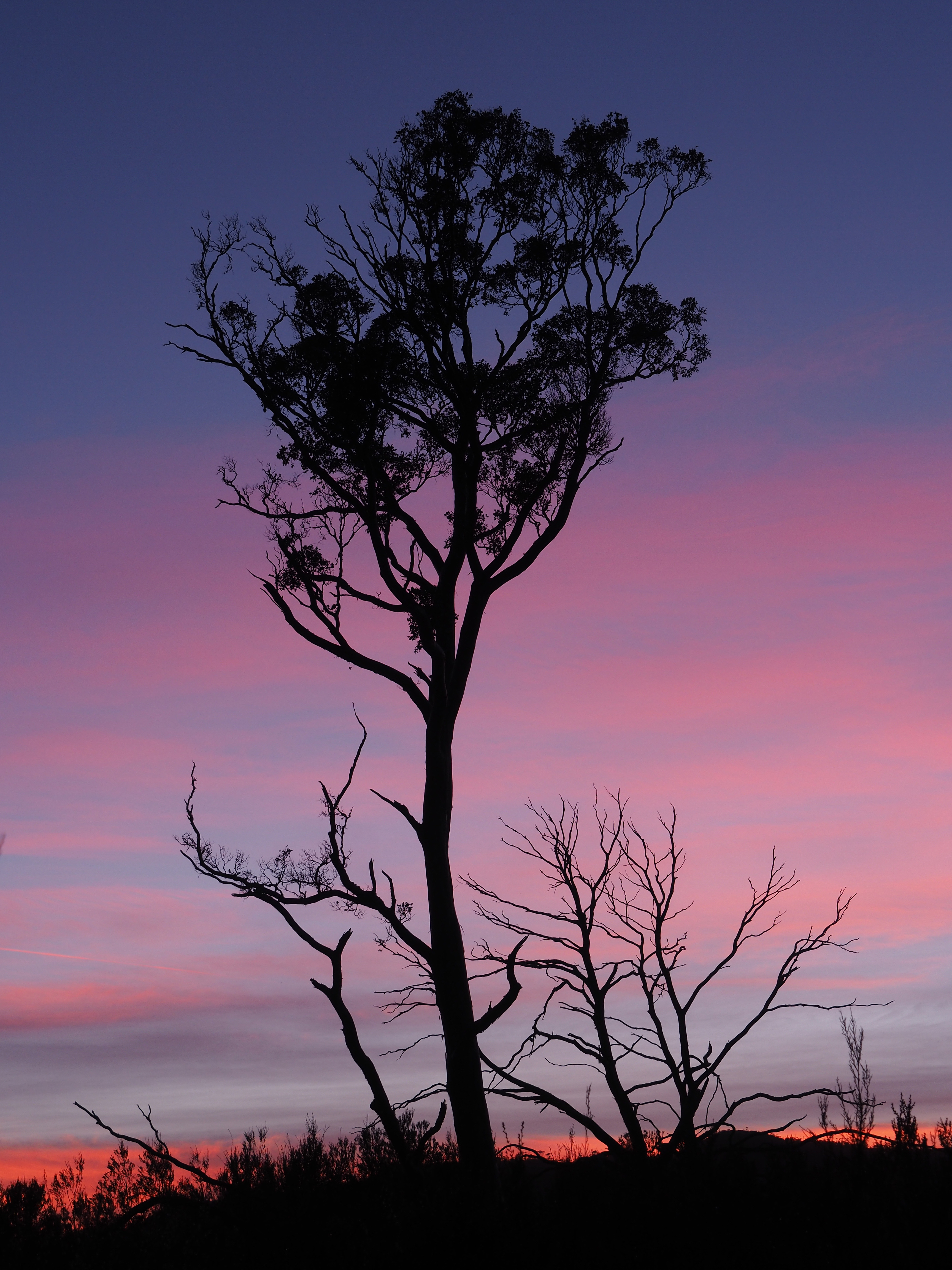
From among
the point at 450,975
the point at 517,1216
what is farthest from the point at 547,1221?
the point at 450,975

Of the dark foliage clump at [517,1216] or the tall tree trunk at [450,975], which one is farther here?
the tall tree trunk at [450,975]

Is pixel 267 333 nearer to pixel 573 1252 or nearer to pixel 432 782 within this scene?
pixel 432 782

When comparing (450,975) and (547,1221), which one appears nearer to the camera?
(547,1221)

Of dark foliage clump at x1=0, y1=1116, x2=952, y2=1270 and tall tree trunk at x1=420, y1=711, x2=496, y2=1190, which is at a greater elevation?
tall tree trunk at x1=420, y1=711, x2=496, y2=1190

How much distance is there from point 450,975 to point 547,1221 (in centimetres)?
293

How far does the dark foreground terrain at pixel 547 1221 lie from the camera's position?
330 inches

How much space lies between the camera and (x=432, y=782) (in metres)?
12.4

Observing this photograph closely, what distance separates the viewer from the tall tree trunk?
11062 mm

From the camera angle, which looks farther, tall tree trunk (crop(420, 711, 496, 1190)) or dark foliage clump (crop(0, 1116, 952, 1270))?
tall tree trunk (crop(420, 711, 496, 1190))

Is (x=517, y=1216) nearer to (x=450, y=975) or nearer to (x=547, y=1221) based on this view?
(x=547, y=1221)

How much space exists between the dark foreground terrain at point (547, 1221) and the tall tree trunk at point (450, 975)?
0.52m

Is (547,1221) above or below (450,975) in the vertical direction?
below

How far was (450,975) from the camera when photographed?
38.0 feet

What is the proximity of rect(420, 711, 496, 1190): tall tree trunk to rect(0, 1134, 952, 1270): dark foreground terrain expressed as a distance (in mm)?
516
